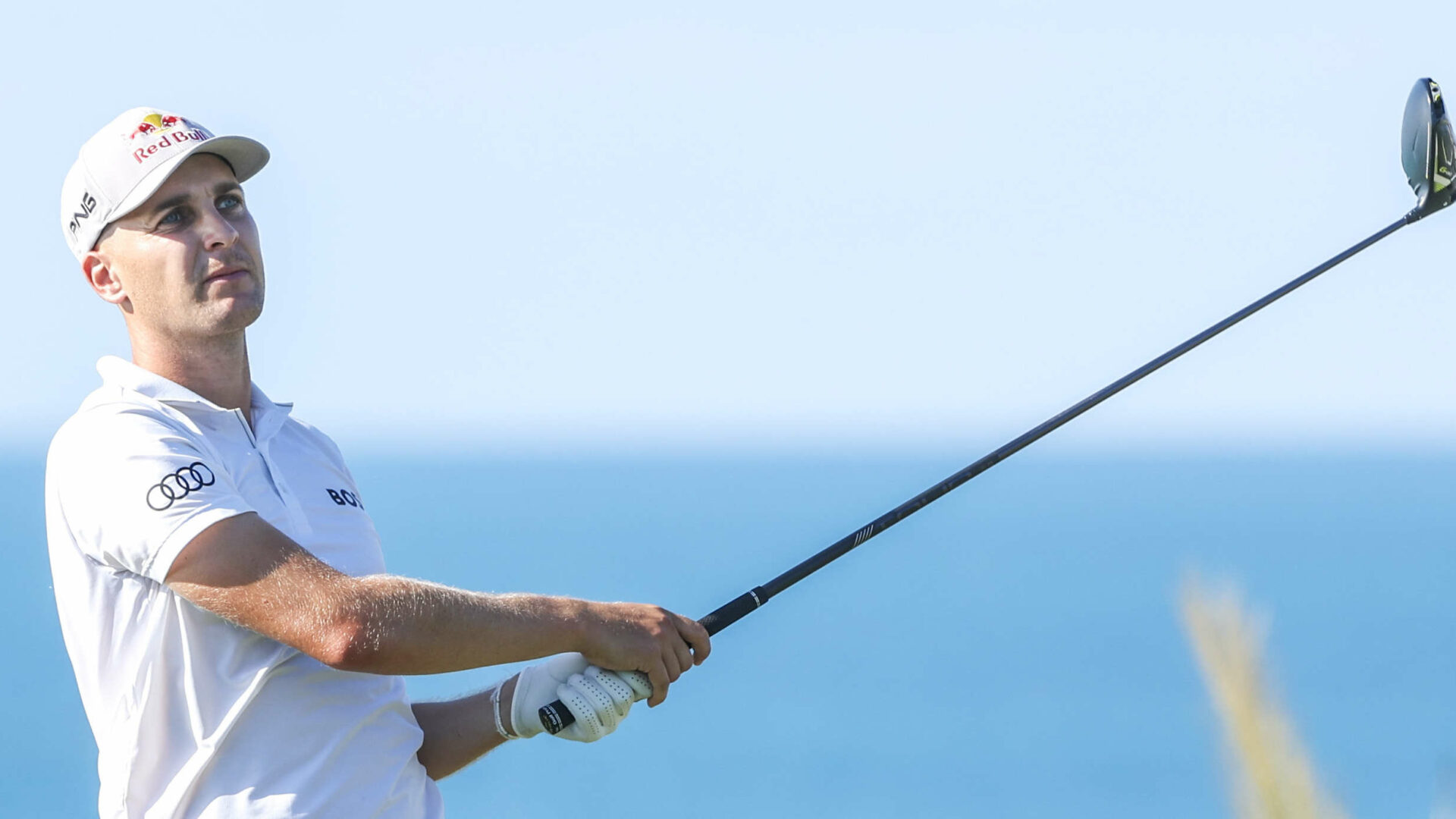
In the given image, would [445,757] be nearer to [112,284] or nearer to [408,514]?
[112,284]

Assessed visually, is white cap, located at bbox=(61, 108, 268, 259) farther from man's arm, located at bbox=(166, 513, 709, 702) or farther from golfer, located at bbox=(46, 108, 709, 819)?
man's arm, located at bbox=(166, 513, 709, 702)

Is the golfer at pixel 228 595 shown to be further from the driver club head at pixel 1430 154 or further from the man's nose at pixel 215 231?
the driver club head at pixel 1430 154

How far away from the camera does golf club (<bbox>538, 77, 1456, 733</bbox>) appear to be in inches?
102

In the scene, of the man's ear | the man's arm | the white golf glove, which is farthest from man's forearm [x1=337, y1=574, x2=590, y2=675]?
the man's ear

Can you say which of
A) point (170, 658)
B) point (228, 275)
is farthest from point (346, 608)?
point (228, 275)

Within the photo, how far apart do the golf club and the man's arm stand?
29 cm

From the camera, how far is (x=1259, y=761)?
1141mm

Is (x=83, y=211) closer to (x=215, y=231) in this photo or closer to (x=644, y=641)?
(x=215, y=231)

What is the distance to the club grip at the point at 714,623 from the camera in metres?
2.37

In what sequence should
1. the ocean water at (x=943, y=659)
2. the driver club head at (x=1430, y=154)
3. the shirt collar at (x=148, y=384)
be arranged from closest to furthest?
the shirt collar at (x=148, y=384)
the driver club head at (x=1430, y=154)
the ocean water at (x=943, y=659)

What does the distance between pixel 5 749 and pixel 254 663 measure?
30.2 metres

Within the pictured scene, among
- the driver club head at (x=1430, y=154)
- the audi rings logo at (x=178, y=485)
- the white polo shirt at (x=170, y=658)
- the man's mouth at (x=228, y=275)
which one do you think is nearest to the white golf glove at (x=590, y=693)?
the white polo shirt at (x=170, y=658)

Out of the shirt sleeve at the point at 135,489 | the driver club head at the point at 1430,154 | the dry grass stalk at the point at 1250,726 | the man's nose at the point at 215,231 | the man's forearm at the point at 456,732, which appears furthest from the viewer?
the driver club head at the point at 1430,154

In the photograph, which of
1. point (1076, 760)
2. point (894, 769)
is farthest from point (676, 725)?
point (1076, 760)
